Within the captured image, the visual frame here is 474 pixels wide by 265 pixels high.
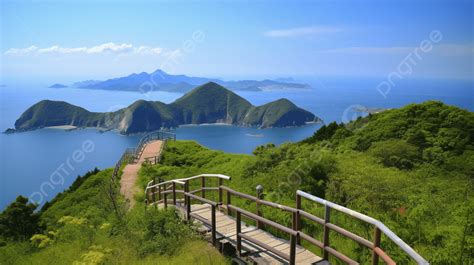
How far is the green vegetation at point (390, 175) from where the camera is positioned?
6070 millimetres

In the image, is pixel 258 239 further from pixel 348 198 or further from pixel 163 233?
pixel 348 198

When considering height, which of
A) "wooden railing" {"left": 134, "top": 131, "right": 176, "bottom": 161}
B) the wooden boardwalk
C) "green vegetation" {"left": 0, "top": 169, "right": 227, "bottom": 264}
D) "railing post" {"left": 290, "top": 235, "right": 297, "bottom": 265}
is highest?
"railing post" {"left": 290, "top": 235, "right": 297, "bottom": 265}

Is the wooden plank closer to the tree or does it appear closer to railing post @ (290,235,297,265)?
railing post @ (290,235,297,265)

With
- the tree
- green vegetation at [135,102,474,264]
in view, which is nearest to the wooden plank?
green vegetation at [135,102,474,264]

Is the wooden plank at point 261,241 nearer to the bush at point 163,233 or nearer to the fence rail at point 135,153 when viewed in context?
the bush at point 163,233

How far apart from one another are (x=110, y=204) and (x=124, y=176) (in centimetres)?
1190

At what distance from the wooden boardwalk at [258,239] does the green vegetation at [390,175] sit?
1015 mm

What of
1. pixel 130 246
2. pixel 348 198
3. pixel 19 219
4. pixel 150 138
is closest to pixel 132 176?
pixel 19 219

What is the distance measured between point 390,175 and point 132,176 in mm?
17896

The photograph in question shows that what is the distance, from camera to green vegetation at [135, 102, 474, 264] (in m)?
6.07

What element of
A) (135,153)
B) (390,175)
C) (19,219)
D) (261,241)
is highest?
(261,241)

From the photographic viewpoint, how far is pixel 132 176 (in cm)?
2456

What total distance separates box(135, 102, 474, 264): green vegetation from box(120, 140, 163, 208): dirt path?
0.88 m

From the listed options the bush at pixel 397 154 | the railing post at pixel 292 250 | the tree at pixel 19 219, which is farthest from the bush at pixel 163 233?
the tree at pixel 19 219
